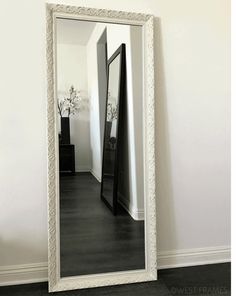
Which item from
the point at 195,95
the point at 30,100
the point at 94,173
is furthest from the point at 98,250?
the point at 195,95

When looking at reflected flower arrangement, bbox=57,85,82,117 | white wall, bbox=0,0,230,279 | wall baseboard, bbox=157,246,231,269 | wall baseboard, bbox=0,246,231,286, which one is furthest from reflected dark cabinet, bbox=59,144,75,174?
wall baseboard, bbox=157,246,231,269

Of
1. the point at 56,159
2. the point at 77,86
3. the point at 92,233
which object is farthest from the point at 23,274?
the point at 77,86

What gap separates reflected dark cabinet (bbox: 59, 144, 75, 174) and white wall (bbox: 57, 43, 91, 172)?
0.04 metres

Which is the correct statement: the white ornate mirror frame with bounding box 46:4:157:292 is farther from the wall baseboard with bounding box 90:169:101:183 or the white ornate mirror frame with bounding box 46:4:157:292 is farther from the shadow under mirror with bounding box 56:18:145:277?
the wall baseboard with bounding box 90:169:101:183

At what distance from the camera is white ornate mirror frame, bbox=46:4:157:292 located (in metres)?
2.24

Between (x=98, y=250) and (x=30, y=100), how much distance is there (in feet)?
3.93

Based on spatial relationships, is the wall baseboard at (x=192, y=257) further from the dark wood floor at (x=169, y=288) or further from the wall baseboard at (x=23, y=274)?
the wall baseboard at (x=23, y=274)

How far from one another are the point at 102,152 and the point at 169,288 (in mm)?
1086

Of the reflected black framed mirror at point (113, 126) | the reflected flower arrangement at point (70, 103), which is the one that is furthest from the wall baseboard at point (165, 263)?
the reflected flower arrangement at point (70, 103)

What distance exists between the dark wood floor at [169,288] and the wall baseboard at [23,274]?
0.04 m

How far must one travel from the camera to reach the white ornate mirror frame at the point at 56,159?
2.24m

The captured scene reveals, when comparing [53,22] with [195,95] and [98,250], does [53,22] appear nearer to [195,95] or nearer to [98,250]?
[195,95]

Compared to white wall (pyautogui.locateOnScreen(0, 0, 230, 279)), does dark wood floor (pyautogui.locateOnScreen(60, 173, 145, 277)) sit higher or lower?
lower

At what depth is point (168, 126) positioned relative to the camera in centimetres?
254
